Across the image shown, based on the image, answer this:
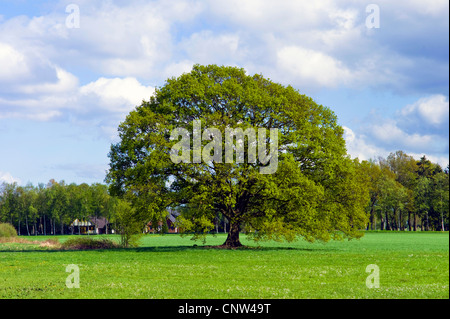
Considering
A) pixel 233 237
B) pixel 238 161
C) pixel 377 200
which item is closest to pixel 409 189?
pixel 377 200

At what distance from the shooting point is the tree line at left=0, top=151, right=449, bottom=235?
424ft

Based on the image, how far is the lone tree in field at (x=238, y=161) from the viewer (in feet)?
149

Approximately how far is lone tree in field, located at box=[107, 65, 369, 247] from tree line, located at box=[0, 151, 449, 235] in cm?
7799

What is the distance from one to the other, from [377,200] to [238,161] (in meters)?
96.4

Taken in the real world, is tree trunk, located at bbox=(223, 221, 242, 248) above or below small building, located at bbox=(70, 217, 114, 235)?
above

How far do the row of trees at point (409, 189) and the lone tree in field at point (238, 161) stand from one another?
71.2 metres

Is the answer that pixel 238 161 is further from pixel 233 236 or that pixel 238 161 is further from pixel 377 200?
pixel 377 200

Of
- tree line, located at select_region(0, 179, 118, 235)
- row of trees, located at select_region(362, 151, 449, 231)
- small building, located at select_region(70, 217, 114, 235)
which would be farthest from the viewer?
small building, located at select_region(70, 217, 114, 235)

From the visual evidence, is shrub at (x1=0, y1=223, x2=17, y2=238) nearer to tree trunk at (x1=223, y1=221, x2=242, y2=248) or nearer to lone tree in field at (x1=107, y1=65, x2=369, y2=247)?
lone tree in field at (x1=107, y1=65, x2=369, y2=247)

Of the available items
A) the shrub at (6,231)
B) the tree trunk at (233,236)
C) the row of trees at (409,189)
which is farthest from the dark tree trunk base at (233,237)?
the row of trees at (409,189)

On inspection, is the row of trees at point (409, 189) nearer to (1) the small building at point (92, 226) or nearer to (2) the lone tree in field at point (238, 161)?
(2) the lone tree in field at point (238, 161)

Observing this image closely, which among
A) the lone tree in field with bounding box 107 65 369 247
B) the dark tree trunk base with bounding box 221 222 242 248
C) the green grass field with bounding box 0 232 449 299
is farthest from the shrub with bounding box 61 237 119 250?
the green grass field with bounding box 0 232 449 299

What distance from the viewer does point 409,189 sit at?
140 metres
